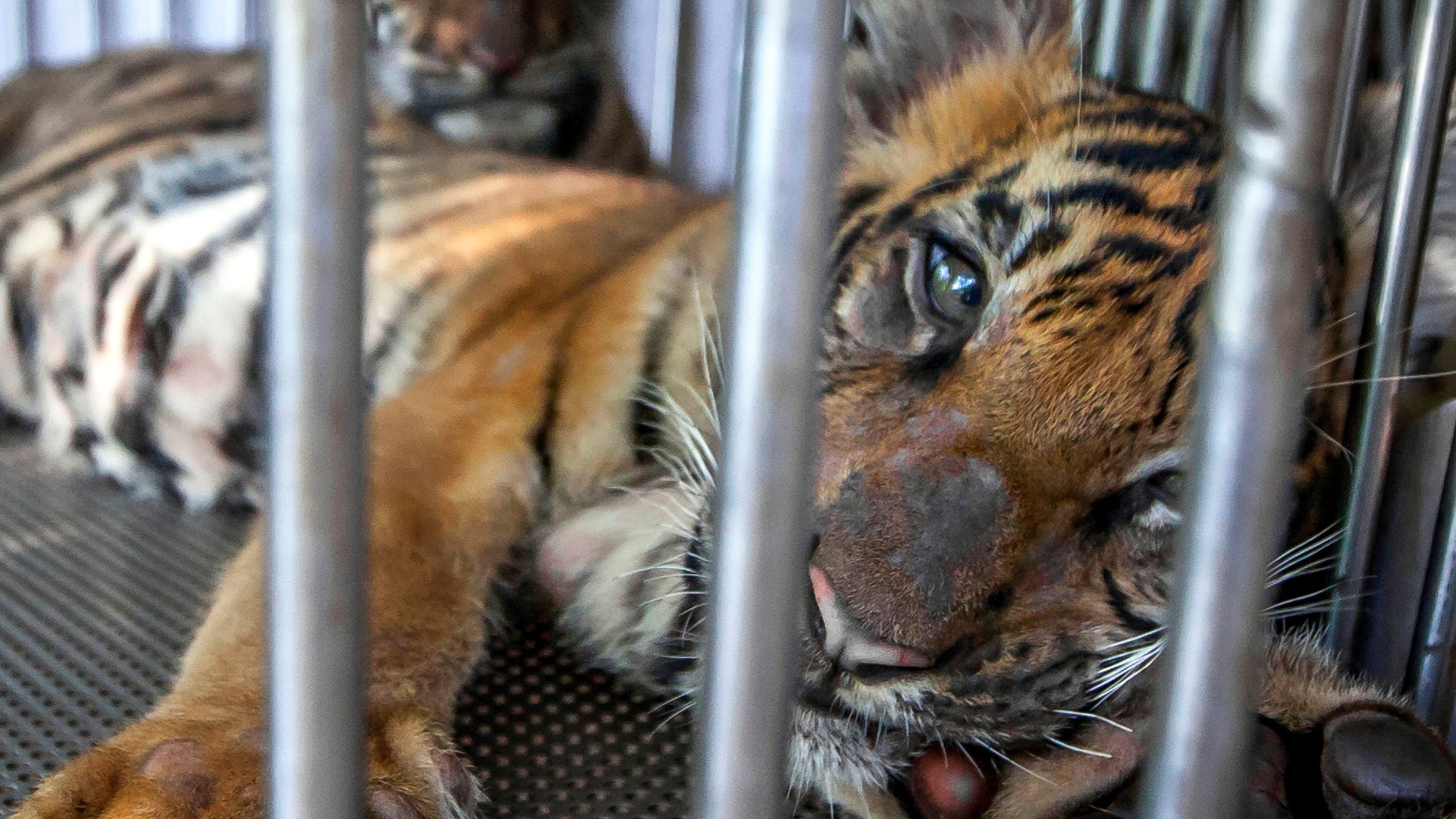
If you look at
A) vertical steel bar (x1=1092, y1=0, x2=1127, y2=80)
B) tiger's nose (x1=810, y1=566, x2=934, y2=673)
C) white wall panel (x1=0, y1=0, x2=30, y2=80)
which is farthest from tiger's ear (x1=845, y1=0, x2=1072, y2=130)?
white wall panel (x1=0, y1=0, x2=30, y2=80)

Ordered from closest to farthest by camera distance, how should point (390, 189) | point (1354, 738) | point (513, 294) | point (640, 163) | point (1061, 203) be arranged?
1. point (1354, 738)
2. point (1061, 203)
3. point (513, 294)
4. point (390, 189)
5. point (640, 163)

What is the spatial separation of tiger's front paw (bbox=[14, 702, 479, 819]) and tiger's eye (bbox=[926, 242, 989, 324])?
0.47 m

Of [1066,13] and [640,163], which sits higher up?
[1066,13]

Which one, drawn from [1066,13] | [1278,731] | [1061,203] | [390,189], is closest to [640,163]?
[390,189]

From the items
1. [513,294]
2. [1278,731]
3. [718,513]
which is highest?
[718,513]

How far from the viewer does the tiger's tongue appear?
30.1 inches

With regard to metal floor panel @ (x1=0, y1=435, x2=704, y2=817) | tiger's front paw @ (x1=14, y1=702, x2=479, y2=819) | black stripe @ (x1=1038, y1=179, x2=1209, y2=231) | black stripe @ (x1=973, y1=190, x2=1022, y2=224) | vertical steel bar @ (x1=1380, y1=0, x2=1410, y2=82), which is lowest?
metal floor panel @ (x1=0, y1=435, x2=704, y2=817)

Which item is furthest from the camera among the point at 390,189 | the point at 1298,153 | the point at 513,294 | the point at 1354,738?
the point at 390,189

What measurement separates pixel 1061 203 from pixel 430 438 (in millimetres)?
595

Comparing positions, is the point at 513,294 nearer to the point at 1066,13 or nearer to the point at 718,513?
the point at 1066,13

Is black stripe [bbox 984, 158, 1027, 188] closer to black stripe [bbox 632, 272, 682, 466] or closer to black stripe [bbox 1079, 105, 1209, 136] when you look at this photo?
black stripe [bbox 1079, 105, 1209, 136]

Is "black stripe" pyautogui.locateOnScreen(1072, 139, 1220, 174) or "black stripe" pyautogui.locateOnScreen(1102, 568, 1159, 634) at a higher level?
"black stripe" pyautogui.locateOnScreen(1072, 139, 1220, 174)

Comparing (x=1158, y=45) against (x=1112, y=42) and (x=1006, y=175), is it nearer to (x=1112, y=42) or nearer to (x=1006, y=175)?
(x=1112, y=42)

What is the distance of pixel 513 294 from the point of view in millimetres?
1340
